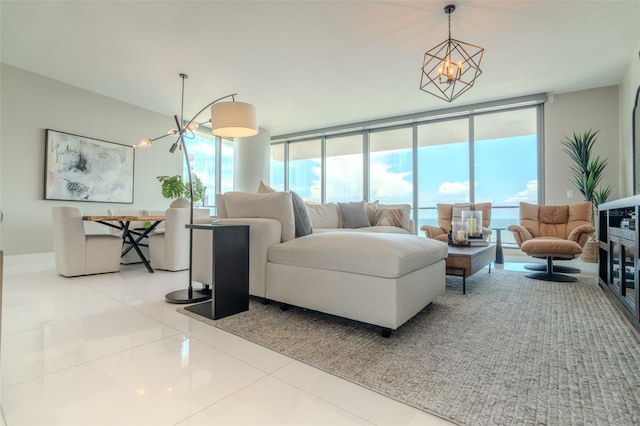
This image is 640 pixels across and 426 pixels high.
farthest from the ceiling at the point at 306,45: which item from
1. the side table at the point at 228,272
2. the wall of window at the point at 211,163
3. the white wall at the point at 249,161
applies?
the side table at the point at 228,272

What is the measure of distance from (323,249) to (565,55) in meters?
4.09

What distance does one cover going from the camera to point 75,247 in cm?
320

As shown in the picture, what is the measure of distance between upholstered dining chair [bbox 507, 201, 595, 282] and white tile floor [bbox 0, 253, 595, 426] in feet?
9.79

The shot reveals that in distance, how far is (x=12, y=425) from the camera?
953 millimetres

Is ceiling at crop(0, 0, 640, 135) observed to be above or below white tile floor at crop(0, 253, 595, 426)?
above

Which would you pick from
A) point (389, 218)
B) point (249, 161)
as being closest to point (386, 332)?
point (389, 218)

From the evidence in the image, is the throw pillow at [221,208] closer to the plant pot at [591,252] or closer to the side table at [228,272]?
the side table at [228,272]

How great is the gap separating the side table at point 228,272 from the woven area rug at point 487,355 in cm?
9

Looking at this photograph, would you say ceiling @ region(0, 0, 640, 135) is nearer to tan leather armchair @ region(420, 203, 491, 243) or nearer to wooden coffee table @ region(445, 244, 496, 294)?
tan leather armchair @ region(420, 203, 491, 243)

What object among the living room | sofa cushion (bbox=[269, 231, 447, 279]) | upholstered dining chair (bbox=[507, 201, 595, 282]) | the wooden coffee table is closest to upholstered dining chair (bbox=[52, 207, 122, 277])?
the living room

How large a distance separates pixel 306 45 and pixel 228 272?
2823mm

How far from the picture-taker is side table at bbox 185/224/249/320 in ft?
6.34

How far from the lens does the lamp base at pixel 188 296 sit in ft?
7.50

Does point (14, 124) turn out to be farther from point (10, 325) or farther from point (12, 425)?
point (12, 425)
